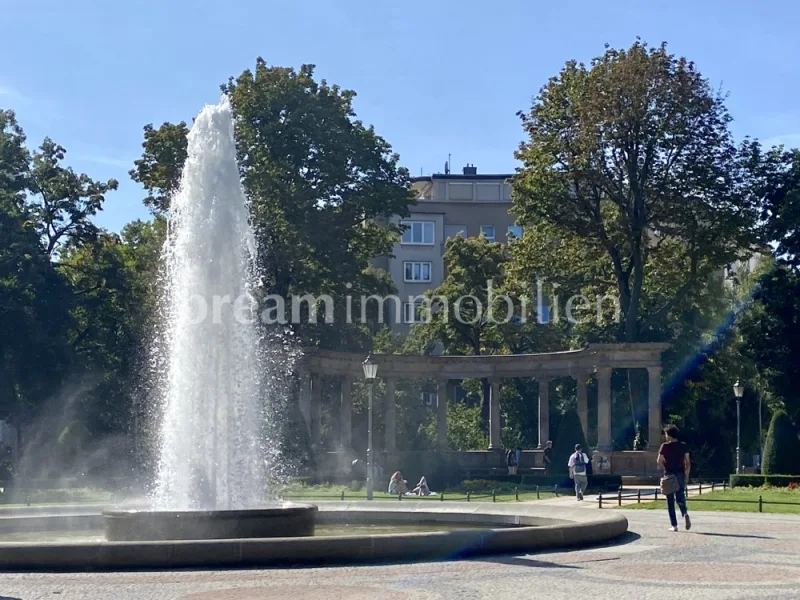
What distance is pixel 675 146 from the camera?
201ft

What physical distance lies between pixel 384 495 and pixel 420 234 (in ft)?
219

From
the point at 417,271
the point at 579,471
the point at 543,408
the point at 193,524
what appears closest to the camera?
the point at 193,524

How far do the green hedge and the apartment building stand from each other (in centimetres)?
6190

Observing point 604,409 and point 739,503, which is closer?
point 739,503

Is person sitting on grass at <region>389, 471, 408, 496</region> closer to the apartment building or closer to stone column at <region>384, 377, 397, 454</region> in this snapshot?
stone column at <region>384, 377, 397, 454</region>

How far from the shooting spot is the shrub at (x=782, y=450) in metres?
54.9

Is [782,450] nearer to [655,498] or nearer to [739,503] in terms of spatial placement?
[655,498]

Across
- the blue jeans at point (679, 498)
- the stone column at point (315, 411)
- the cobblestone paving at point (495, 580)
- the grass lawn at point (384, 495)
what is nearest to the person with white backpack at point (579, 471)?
the grass lawn at point (384, 495)

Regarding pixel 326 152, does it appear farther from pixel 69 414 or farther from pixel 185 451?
pixel 185 451

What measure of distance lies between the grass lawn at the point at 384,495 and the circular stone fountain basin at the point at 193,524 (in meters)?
19.9

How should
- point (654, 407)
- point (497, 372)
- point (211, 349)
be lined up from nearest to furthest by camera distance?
point (211, 349)
point (654, 407)
point (497, 372)

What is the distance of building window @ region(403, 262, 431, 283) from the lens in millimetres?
114062

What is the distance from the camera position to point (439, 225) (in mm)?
113688

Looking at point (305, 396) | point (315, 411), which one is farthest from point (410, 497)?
point (315, 411)
